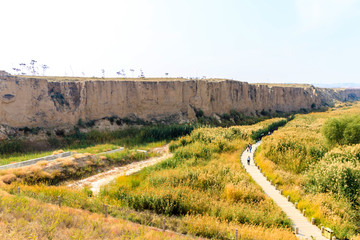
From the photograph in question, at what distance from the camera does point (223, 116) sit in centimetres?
3772

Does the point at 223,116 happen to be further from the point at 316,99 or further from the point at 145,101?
the point at 316,99

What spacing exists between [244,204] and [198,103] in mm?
26650

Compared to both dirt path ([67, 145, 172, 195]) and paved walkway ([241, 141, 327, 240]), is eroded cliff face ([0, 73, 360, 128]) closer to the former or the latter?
dirt path ([67, 145, 172, 195])

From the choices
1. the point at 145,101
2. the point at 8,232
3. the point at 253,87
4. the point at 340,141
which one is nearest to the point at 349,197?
the point at 340,141

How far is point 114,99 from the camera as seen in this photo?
2798cm

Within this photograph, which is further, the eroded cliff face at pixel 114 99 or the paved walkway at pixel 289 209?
the eroded cliff face at pixel 114 99

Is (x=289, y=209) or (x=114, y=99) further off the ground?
(x=114, y=99)

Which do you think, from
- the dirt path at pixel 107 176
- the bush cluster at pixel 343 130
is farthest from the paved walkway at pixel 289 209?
the bush cluster at pixel 343 130

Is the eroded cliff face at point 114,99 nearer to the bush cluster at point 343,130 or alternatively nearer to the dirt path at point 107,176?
the dirt path at point 107,176

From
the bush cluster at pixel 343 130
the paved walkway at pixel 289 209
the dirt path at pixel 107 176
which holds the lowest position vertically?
the dirt path at pixel 107 176

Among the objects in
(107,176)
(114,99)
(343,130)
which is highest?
(114,99)

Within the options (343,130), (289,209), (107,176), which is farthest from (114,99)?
(289,209)

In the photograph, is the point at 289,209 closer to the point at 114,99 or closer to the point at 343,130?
the point at 343,130

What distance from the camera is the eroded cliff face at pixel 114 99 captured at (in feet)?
70.3
